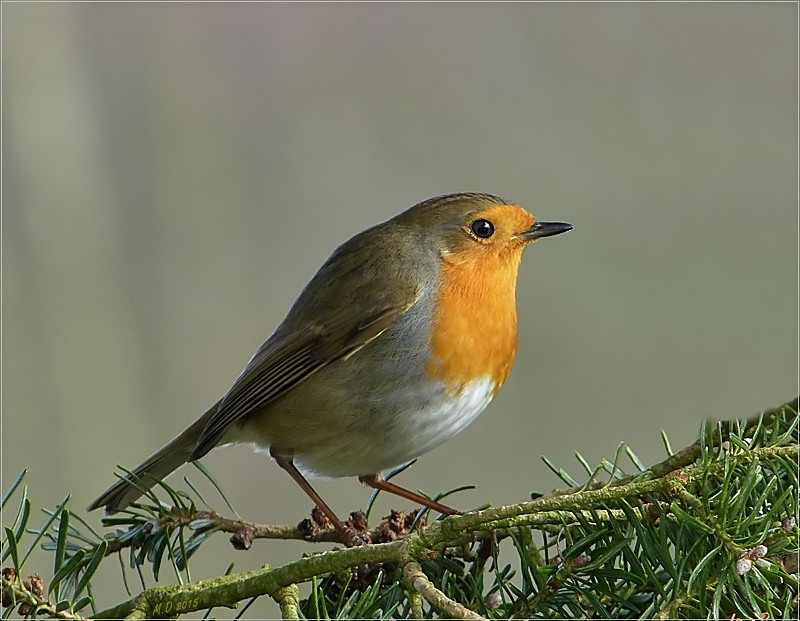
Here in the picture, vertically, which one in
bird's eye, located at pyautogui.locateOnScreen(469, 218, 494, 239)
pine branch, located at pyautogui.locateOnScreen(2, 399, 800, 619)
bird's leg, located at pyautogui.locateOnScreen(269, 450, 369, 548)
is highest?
bird's eye, located at pyautogui.locateOnScreen(469, 218, 494, 239)

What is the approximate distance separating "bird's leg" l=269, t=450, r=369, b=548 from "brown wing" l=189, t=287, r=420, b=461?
164 mm

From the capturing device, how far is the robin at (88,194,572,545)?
2.22 meters

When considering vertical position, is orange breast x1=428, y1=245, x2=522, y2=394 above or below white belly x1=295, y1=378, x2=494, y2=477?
above

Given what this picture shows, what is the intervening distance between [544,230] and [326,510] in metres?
0.95

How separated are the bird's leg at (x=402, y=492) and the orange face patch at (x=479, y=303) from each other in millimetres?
283

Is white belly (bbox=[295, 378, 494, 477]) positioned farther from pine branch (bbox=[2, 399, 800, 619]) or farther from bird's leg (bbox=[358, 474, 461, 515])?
pine branch (bbox=[2, 399, 800, 619])

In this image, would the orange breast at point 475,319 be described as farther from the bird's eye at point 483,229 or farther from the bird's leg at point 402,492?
the bird's leg at point 402,492

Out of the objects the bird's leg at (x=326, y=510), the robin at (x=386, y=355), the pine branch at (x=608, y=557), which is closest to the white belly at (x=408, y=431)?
the robin at (x=386, y=355)

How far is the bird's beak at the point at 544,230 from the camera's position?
8.02 ft

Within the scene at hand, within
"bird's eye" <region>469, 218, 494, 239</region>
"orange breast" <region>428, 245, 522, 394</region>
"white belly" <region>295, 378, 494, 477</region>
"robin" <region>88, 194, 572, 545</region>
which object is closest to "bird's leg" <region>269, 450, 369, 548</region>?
"robin" <region>88, 194, 572, 545</region>

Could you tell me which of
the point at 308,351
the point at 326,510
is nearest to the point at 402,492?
the point at 326,510

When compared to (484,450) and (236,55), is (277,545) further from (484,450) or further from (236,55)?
(236,55)

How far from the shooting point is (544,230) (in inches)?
97.2

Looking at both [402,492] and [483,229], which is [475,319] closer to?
[483,229]
